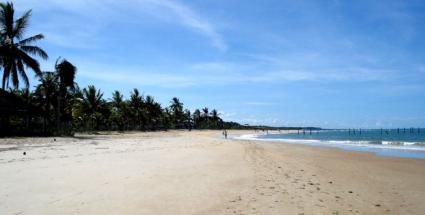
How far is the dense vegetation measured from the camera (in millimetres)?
33500

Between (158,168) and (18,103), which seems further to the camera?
(18,103)

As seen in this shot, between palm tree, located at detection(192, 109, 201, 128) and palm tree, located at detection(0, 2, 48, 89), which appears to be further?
palm tree, located at detection(192, 109, 201, 128)

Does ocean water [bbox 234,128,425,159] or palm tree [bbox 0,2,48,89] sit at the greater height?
palm tree [bbox 0,2,48,89]

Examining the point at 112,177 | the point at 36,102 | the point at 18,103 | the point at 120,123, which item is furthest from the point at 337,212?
the point at 120,123

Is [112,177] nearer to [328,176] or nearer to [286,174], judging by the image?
[286,174]

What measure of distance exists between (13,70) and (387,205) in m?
35.6

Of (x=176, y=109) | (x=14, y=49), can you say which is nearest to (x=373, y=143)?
(x=14, y=49)

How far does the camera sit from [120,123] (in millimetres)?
76750

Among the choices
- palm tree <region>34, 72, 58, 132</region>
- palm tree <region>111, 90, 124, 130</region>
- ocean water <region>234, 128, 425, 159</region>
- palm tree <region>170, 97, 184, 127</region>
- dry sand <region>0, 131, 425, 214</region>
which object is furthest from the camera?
palm tree <region>170, 97, 184, 127</region>

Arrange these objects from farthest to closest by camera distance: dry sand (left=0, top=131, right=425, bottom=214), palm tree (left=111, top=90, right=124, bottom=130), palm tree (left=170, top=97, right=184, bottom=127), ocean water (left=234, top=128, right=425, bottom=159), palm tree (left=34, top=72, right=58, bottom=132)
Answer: palm tree (left=170, top=97, right=184, bottom=127) < palm tree (left=111, top=90, right=124, bottom=130) < palm tree (left=34, top=72, right=58, bottom=132) < ocean water (left=234, top=128, right=425, bottom=159) < dry sand (left=0, top=131, right=425, bottom=214)

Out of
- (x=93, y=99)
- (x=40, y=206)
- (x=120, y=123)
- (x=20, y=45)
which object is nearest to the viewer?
(x=40, y=206)

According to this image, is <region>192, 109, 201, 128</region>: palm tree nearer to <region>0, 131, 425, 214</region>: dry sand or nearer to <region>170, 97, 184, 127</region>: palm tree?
<region>170, 97, 184, 127</region>: palm tree

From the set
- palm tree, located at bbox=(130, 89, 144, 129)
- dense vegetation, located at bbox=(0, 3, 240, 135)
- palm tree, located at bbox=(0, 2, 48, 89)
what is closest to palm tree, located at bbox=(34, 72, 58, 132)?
dense vegetation, located at bbox=(0, 3, 240, 135)

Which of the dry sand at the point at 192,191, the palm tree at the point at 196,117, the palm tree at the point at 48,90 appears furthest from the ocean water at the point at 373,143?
the palm tree at the point at 196,117
